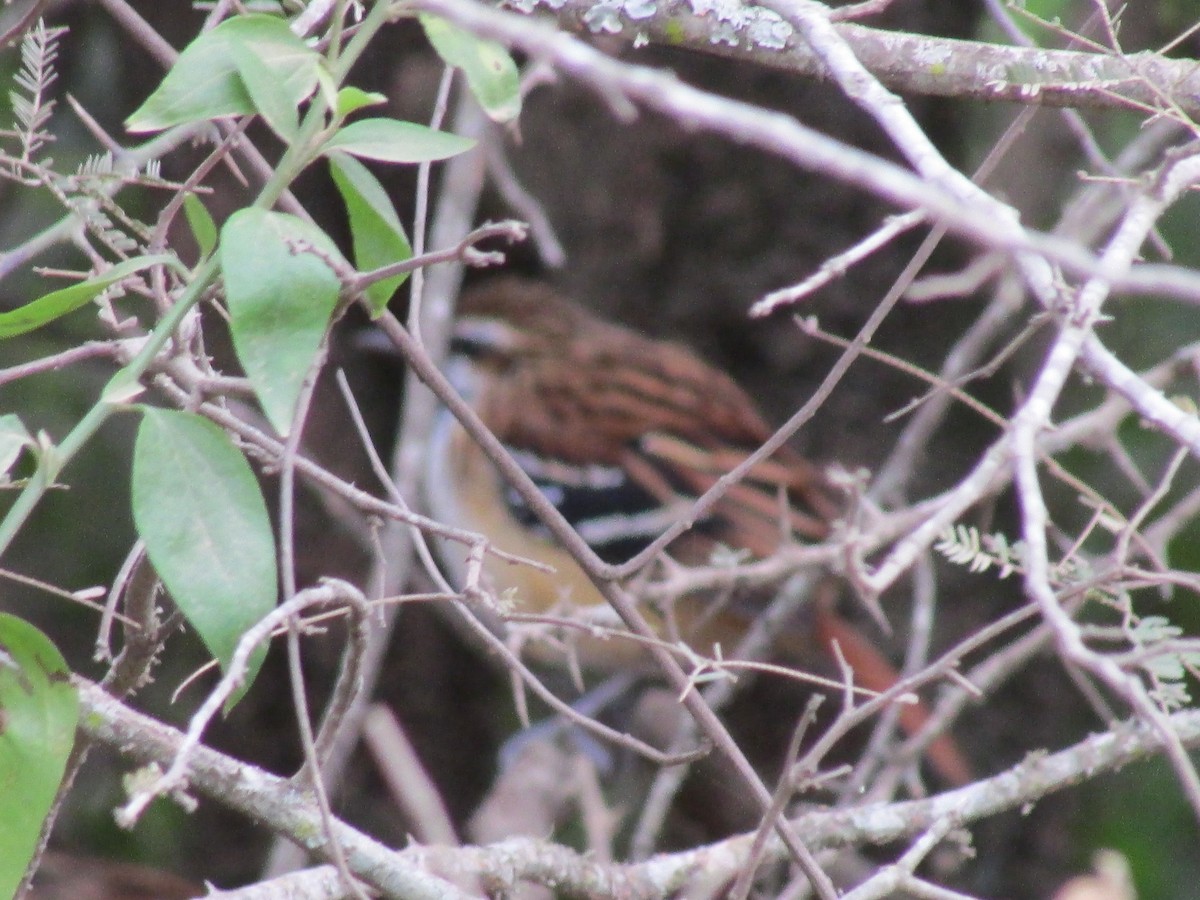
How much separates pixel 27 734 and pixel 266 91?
1.81 ft

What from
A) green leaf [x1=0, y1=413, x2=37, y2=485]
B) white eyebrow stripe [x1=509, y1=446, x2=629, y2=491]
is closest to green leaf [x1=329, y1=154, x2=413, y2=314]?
green leaf [x1=0, y1=413, x2=37, y2=485]

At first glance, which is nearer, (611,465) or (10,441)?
(10,441)

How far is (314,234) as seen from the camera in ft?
3.61

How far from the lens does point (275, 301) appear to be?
3.47 ft

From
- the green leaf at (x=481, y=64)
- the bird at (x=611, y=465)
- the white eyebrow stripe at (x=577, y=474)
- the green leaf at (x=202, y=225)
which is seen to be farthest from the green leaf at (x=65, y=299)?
the white eyebrow stripe at (x=577, y=474)

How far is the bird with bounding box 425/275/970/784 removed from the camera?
3572 millimetres

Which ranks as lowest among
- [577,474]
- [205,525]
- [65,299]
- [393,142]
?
[577,474]

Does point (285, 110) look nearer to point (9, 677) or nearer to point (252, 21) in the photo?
point (252, 21)

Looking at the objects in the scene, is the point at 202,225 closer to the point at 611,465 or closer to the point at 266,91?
the point at 266,91

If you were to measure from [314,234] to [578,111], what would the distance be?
2.89m

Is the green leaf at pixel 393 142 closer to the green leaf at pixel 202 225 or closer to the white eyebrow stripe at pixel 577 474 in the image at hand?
the green leaf at pixel 202 225

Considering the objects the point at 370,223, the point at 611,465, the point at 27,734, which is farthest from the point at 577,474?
the point at 27,734

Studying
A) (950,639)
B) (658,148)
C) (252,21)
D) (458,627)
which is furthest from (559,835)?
(252,21)

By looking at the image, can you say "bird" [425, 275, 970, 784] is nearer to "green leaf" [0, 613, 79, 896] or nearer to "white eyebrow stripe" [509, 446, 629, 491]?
"white eyebrow stripe" [509, 446, 629, 491]
